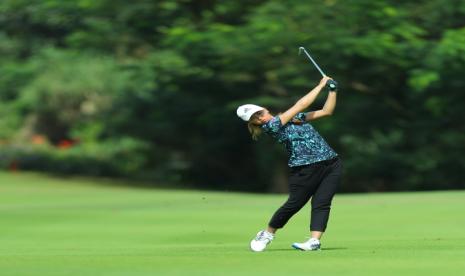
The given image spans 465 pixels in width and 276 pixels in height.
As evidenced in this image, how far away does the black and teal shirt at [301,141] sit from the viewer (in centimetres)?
1142

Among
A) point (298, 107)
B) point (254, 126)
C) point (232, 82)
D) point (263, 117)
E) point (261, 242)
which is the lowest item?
point (232, 82)

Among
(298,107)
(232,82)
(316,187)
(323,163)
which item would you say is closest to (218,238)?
(316,187)

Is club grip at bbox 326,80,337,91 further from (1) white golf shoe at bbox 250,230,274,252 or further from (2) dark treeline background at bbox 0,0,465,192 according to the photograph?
(2) dark treeline background at bbox 0,0,465,192

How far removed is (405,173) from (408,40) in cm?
712

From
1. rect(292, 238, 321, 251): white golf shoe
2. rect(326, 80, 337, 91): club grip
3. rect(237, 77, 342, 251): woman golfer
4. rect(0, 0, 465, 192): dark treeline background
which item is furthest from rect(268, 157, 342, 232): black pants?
rect(0, 0, 465, 192): dark treeline background

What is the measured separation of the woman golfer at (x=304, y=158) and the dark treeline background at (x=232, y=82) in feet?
53.5

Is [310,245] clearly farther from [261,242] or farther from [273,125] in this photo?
[273,125]

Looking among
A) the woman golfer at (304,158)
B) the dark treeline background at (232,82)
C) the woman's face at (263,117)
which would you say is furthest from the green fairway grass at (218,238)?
the dark treeline background at (232,82)

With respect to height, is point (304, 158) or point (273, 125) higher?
point (273, 125)

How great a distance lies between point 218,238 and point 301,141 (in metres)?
4.29

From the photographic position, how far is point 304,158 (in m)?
11.6

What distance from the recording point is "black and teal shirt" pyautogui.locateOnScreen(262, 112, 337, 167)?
37.5 ft

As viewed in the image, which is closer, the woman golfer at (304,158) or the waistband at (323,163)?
the woman golfer at (304,158)

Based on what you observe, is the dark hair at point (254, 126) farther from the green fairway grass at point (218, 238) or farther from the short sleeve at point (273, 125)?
the green fairway grass at point (218, 238)
